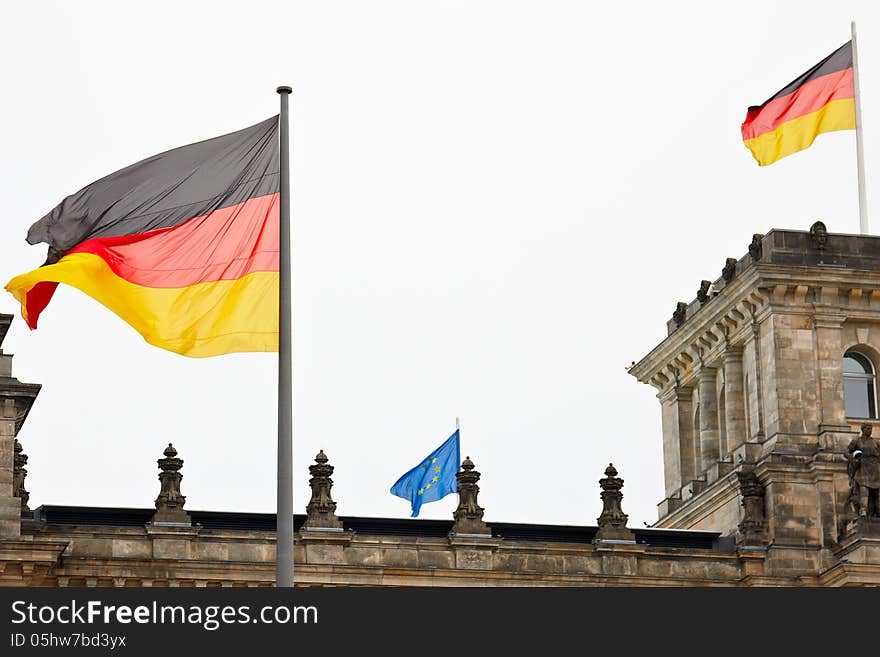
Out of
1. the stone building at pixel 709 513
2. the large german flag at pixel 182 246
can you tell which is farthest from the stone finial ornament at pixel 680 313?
the large german flag at pixel 182 246

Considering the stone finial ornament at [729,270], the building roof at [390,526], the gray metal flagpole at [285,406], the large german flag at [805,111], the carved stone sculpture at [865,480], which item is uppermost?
the large german flag at [805,111]

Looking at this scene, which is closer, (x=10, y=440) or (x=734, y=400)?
(x=10, y=440)

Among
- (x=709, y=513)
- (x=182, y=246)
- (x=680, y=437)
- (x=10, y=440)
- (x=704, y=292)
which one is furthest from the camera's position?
(x=680, y=437)

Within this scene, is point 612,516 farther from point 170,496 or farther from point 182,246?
point 182,246

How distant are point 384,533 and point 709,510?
950cm

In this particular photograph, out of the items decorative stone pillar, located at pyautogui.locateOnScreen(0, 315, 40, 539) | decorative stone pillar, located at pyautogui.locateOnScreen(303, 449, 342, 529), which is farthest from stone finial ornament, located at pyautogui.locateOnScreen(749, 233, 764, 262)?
decorative stone pillar, located at pyautogui.locateOnScreen(0, 315, 40, 539)

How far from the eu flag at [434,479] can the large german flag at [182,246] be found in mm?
26545

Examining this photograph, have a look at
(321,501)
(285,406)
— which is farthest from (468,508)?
(285,406)

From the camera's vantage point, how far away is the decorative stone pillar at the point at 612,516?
177 ft

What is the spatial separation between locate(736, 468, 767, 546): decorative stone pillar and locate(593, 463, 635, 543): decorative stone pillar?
2.78 meters

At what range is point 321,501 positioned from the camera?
173 feet

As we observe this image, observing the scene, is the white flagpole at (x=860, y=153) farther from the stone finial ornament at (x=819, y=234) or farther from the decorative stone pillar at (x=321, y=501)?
the decorative stone pillar at (x=321, y=501)

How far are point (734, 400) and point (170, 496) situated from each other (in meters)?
15.0
